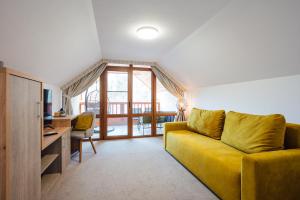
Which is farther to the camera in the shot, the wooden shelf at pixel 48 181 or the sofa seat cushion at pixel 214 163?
the wooden shelf at pixel 48 181

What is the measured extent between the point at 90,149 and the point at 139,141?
48.4 inches

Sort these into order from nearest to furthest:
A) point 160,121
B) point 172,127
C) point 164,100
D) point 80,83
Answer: point 172,127 → point 80,83 → point 160,121 → point 164,100

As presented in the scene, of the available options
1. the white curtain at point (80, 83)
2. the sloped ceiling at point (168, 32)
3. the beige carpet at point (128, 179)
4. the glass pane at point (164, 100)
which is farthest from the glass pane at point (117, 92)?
the beige carpet at point (128, 179)

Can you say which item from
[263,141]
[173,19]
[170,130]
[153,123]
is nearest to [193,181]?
[263,141]

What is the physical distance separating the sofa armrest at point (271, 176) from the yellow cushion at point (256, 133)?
25 cm

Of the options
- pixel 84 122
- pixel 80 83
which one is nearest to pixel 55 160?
pixel 84 122

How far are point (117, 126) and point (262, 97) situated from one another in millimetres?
3591

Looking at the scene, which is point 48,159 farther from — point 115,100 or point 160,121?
point 160,121

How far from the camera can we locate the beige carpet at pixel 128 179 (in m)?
1.80

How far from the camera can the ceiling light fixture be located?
236cm

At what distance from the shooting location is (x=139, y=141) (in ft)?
13.3

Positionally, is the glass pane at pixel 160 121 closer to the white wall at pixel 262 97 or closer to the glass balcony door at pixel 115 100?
the glass balcony door at pixel 115 100

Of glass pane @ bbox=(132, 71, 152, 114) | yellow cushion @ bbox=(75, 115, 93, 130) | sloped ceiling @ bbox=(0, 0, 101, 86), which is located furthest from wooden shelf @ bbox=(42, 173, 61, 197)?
glass pane @ bbox=(132, 71, 152, 114)

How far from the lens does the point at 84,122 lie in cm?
309
